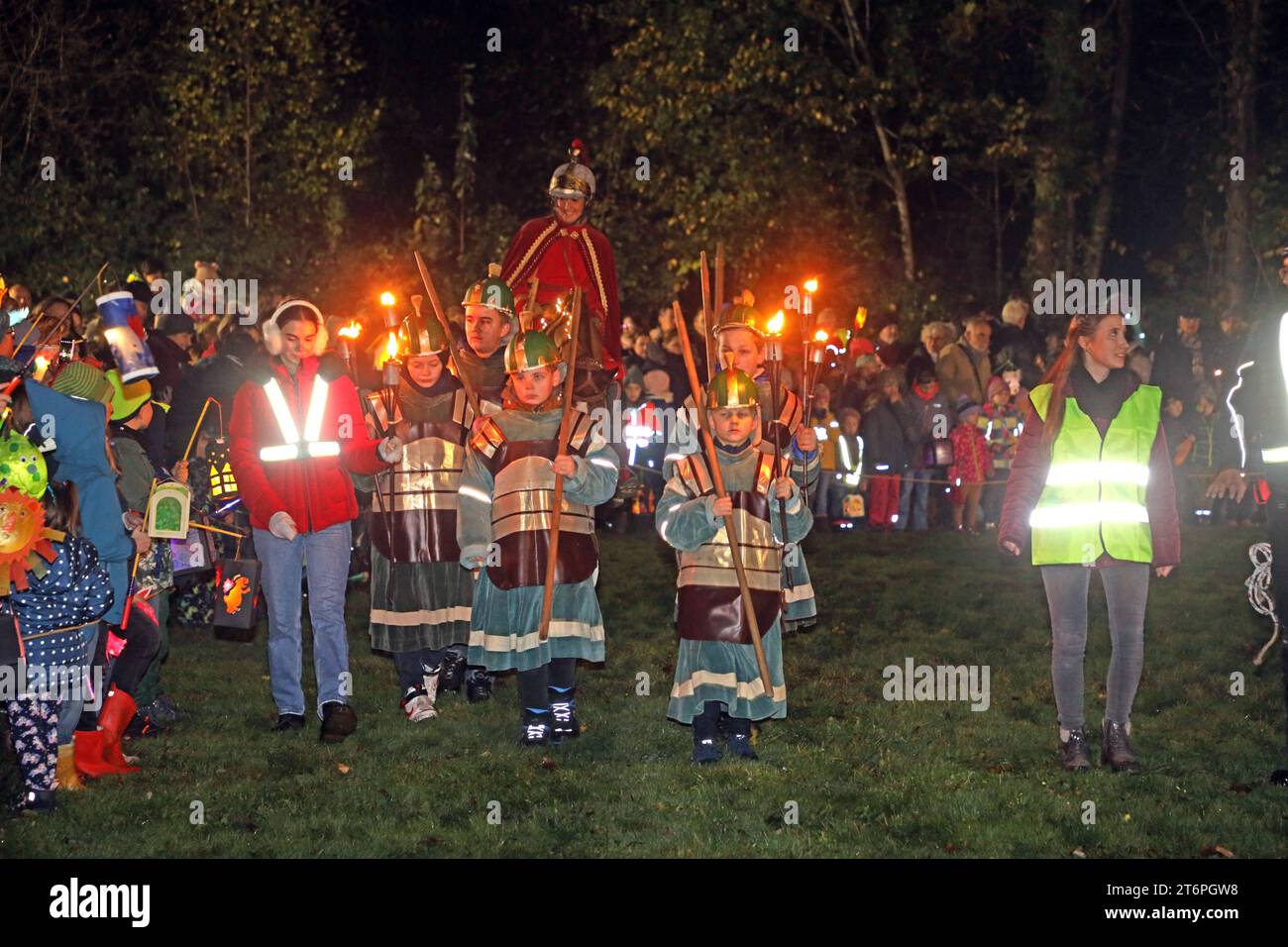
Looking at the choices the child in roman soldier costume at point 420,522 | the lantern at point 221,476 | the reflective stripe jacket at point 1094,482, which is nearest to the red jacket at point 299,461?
the child in roman soldier costume at point 420,522

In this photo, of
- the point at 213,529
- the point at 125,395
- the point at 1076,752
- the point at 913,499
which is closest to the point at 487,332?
the point at 213,529

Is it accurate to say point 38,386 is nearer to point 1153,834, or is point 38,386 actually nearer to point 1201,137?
point 1153,834

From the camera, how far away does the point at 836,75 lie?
25.5 metres

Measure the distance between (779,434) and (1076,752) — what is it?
2115 millimetres

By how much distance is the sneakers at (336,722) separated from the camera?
936 cm

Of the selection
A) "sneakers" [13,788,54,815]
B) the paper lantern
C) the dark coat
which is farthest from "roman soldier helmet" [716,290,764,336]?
"sneakers" [13,788,54,815]

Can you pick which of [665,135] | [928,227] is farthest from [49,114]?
[928,227]

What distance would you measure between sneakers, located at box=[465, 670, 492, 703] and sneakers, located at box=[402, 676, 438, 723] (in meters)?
0.37

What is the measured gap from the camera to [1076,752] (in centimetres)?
871

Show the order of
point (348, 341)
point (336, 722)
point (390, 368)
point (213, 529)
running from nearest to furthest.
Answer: point (336, 722)
point (390, 368)
point (213, 529)
point (348, 341)

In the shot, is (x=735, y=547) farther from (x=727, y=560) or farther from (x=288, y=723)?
(x=288, y=723)

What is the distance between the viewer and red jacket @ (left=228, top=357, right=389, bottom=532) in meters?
9.32

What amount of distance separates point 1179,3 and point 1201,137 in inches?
89.8

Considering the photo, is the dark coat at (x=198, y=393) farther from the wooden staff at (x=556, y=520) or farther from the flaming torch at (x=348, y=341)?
the wooden staff at (x=556, y=520)
